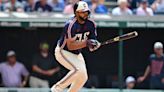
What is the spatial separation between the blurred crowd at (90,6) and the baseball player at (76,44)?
438 cm

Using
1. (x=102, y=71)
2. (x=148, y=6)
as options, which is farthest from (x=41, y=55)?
(x=148, y=6)

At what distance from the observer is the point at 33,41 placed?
1501 cm

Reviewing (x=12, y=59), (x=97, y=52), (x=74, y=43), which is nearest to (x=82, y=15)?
(x=74, y=43)

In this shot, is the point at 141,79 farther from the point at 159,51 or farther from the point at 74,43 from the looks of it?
the point at 74,43

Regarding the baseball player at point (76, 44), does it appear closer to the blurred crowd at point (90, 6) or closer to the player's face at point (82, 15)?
the player's face at point (82, 15)

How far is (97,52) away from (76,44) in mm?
5716

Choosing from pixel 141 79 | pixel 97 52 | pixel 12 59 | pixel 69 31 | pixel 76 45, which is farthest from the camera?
pixel 97 52

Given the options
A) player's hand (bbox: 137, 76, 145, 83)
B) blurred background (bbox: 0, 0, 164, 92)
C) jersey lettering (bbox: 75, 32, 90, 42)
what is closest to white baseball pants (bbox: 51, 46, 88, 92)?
jersey lettering (bbox: 75, 32, 90, 42)

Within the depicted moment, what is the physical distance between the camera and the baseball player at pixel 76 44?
30.4ft

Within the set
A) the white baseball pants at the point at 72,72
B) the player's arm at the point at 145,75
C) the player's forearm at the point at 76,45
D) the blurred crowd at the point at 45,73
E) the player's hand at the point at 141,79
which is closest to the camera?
the player's forearm at the point at 76,45

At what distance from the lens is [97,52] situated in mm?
15031

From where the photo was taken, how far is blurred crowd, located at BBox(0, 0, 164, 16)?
13.9 metres

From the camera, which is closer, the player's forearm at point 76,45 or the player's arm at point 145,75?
the player's forearm at point 76,45

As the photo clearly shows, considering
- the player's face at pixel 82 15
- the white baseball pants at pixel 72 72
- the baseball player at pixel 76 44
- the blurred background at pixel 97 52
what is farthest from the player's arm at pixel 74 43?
the blurred background at pixel 97 52
